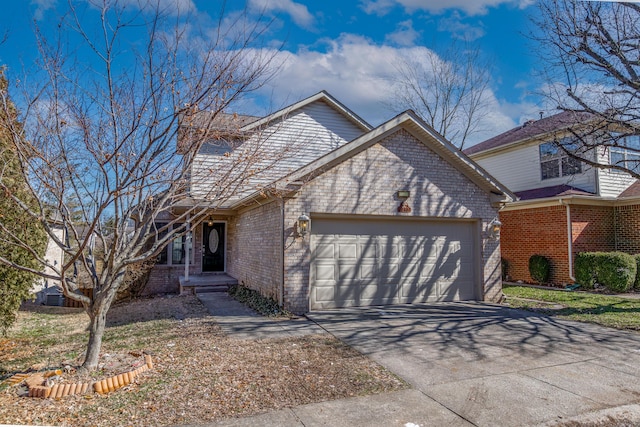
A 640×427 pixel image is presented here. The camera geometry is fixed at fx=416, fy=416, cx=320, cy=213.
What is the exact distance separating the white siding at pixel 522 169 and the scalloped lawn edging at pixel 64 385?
16.5 m

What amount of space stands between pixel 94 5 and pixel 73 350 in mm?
5227

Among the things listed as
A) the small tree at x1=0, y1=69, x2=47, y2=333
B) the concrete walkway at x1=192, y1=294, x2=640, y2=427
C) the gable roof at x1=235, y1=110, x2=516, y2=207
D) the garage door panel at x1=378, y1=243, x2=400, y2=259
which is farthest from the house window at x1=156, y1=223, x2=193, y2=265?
the garage door panel at x1=378, y1=243, x2=400, y2=259

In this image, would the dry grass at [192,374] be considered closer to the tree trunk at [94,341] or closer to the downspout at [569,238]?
the tree trunk at [94,341]

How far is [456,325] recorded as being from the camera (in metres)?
8.32

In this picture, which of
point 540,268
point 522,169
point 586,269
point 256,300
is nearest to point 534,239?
point 540,268

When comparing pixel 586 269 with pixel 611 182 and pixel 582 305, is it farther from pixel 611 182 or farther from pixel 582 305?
pixel 611 182

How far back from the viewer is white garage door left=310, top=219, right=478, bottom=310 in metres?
9.75

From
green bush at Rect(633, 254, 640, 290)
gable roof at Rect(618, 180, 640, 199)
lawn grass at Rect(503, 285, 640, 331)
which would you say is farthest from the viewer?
gable roof at Rect(618, 180, 640, 199)

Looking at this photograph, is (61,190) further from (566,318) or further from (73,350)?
(566,318)

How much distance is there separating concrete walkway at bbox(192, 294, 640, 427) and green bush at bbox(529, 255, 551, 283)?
20.0 feet

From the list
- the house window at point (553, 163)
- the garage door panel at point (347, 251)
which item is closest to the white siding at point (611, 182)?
the house window at point (553, 163)

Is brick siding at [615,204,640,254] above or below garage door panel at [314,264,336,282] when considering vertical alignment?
above

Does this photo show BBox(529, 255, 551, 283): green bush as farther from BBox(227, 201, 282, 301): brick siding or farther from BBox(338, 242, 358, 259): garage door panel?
BBox(227, 201, 282, 301): brick siding

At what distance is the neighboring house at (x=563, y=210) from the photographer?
47.7 feet
